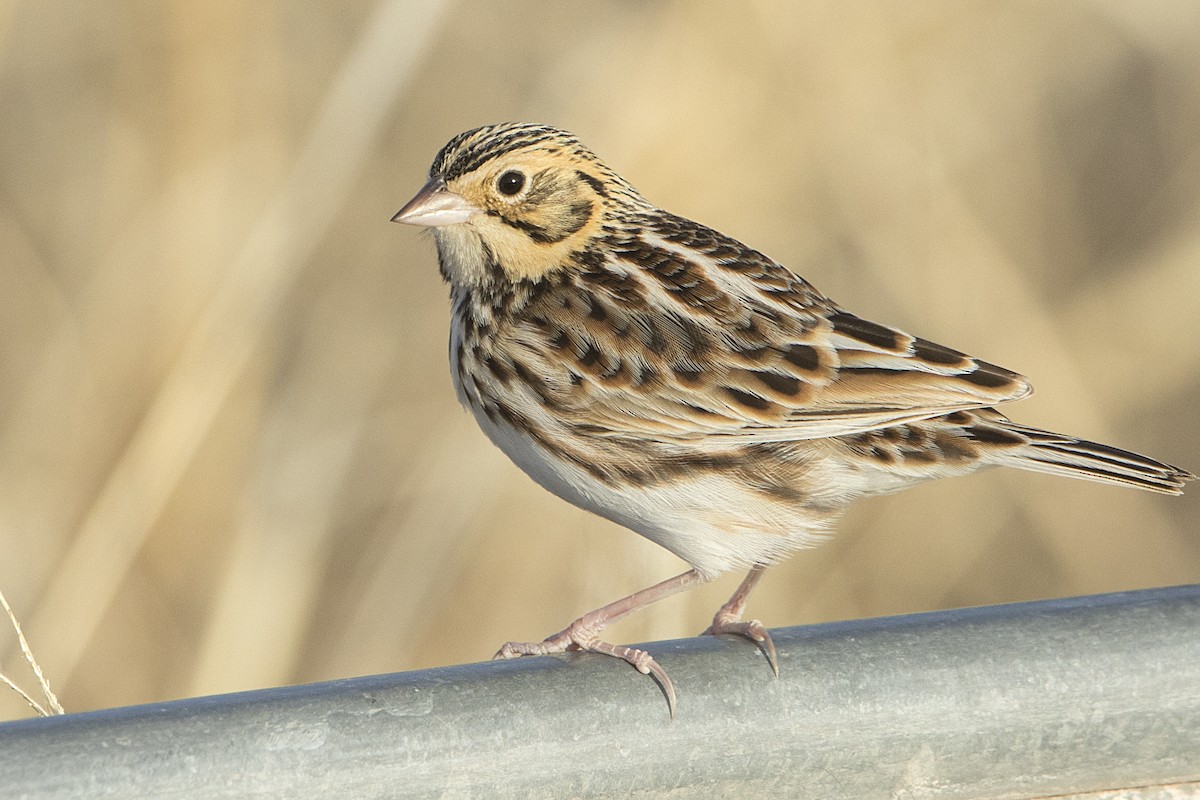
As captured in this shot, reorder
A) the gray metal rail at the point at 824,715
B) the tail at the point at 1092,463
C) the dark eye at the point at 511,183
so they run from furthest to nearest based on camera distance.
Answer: the dark eye at the point at 511,183
the tail at the point at 1092,463
the gray metal rail at the point at 824,715

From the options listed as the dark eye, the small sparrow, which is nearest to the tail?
the small sparrow

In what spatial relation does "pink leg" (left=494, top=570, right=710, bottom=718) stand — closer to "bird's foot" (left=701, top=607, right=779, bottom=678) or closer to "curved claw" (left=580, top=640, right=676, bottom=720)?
"bird's foot" (left=701, top=607, right=779, bottom=678)

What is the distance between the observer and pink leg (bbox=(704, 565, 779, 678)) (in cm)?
192

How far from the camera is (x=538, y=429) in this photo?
310cm

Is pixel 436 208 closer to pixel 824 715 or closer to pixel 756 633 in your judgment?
pixel 756 633

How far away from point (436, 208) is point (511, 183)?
196mm

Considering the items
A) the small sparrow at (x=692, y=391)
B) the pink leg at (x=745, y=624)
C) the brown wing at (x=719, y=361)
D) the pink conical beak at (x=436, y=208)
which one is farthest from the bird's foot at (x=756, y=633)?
the pink conical beak at (x=436, y=208)

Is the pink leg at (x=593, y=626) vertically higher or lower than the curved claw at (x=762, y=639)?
lower

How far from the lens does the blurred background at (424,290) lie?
460 centimetres

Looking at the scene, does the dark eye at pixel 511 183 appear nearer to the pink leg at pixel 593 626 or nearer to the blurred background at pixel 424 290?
the pink leg at pixel 593 626

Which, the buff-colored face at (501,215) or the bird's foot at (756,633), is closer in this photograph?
the bird's foot at (756,633)

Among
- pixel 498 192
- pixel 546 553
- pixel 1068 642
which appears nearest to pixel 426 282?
pixel 546 553

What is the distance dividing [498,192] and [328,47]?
2685 millimetres

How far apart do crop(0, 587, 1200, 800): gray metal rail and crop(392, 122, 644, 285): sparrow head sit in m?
1.44
